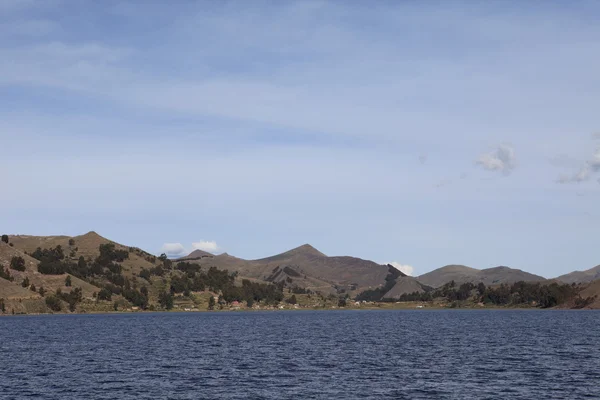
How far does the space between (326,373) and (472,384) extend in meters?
24.7

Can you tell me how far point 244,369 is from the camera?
122688 millimetres

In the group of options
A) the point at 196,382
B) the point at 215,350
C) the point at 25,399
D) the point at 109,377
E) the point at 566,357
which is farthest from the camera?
the point at 215,350

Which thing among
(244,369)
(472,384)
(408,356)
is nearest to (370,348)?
(408,356)

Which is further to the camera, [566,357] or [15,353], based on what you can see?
[15,353]

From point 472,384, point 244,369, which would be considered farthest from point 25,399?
point 472,384

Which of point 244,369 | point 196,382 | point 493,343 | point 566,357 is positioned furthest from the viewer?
point 493,343

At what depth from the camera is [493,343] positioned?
179 metres

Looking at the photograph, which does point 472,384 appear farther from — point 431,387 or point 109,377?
point 109,377

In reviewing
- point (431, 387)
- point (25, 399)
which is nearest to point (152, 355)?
point (25, 399)

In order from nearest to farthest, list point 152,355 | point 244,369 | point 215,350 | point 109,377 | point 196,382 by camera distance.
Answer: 1. point 196,382
2. point 109,377
3. point 244,369
4. point 152,355
5. point 215,350

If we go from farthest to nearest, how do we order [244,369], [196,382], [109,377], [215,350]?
1. [215,350]
2. [244,369]
3. [109,377]
4. [196,382]

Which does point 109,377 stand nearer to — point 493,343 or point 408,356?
point 408,356

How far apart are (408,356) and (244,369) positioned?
38.6 metres

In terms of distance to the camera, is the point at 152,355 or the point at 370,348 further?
the point at 370,348
